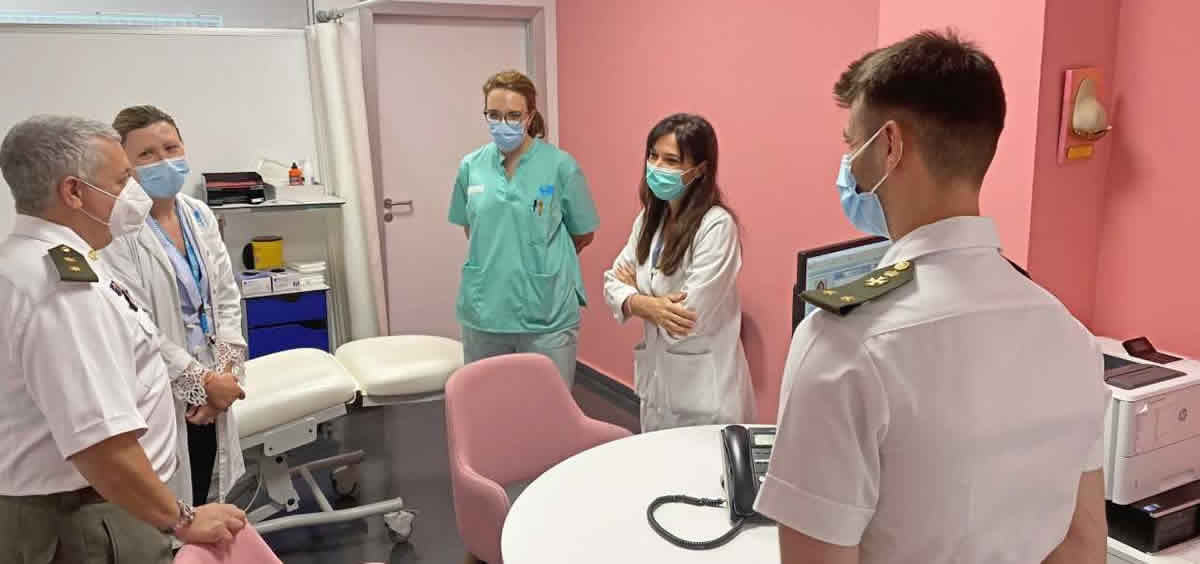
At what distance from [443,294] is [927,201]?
407cm

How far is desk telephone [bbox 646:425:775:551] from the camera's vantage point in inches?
64.3

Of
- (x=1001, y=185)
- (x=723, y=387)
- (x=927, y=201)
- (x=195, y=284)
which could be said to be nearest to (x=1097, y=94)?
(x=1001, y=185)

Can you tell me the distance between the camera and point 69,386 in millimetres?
1456

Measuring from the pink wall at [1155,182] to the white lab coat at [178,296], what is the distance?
2.32 metres

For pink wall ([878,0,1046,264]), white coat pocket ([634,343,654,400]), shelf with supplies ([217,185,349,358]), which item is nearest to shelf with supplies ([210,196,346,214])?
shelf with supplies ([217,185,349,358])

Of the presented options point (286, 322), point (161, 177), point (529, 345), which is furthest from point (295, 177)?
point (161, 177)

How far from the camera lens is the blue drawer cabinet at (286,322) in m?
3.91

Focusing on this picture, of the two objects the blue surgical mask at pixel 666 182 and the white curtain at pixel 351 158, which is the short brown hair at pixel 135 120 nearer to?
the blue surgical mask at pixel 666 182

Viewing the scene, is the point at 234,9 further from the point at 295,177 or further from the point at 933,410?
the point at 933,410

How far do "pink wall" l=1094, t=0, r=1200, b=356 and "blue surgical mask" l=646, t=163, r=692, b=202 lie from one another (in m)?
1.07

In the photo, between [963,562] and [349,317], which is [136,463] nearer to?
[963,562]

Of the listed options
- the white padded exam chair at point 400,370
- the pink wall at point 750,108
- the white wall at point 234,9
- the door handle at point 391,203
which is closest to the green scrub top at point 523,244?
the white padded exam chair at point 400,370

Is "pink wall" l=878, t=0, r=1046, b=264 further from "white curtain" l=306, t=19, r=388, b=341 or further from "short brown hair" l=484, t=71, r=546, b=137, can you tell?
"white curtain" l=306, t=19, r=388, b=341

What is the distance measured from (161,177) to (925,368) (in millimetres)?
2034
